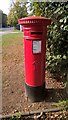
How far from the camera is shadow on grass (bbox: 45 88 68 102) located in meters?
3.90

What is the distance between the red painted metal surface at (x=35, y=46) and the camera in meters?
3.45

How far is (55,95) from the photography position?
13.3 feet

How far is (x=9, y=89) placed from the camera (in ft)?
14.4

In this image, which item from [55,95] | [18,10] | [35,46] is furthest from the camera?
[18,10]

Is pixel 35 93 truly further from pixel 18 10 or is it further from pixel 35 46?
pixel 18 10

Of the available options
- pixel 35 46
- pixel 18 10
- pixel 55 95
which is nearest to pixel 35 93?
pixel 55 95

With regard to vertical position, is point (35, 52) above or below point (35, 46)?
below

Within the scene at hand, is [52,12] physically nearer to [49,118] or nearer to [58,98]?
[58,98]

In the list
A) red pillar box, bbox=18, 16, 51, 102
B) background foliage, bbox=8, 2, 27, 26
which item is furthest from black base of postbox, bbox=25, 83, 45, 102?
background foliage, bbox=8, 2, 27, 26

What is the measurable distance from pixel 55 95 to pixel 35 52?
1.01 metres

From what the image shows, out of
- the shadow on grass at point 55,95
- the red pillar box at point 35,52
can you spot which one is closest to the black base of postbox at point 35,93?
the red pillar box at point 35,52

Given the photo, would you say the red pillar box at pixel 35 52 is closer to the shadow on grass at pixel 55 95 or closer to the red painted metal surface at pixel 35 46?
the red painted metal surface at pixel 35 46

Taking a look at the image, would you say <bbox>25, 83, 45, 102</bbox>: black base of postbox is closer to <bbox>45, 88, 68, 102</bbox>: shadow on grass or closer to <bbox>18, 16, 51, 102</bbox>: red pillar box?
<bbox>18, 16, 51, 102</bbox>: red pillar box

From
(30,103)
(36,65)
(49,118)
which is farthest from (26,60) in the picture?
(49,118)
